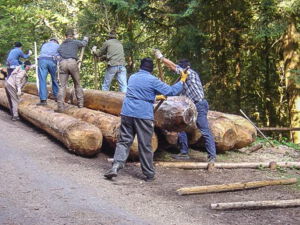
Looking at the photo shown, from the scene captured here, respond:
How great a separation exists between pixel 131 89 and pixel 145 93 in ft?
0.98

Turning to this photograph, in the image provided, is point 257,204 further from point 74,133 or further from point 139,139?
point 74,133

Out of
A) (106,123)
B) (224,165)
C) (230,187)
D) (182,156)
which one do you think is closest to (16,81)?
(106,123)

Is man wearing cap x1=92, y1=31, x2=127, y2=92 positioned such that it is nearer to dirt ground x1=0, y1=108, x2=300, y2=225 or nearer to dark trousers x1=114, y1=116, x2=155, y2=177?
dirt ground x1=0, y1=108, x2=300, y2=225

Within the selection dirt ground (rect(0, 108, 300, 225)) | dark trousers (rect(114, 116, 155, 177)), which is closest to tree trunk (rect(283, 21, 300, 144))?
dirt ground (rect(0, 108, 300, 225))

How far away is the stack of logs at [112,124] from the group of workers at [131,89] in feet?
1.16

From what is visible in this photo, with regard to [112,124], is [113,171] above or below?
below

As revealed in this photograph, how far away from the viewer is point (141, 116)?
7473 mm

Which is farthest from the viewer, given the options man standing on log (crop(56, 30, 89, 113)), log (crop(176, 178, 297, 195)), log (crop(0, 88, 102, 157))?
man standing on log (crop(56, 30, 89, 113))

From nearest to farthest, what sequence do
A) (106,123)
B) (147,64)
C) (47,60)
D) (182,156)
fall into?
(147,64)
(182,156)
(106,123)
(47,60)

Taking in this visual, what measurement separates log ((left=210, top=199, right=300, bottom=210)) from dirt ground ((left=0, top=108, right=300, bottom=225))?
8 cm

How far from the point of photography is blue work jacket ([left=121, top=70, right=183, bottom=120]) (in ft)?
24.5

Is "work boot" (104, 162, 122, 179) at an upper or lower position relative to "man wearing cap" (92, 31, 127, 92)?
lower

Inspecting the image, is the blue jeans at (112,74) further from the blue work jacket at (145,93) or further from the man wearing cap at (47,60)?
the blue work jacket at (145,93)

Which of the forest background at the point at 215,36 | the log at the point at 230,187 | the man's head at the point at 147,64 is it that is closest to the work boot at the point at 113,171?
the log at the point at 230,187
